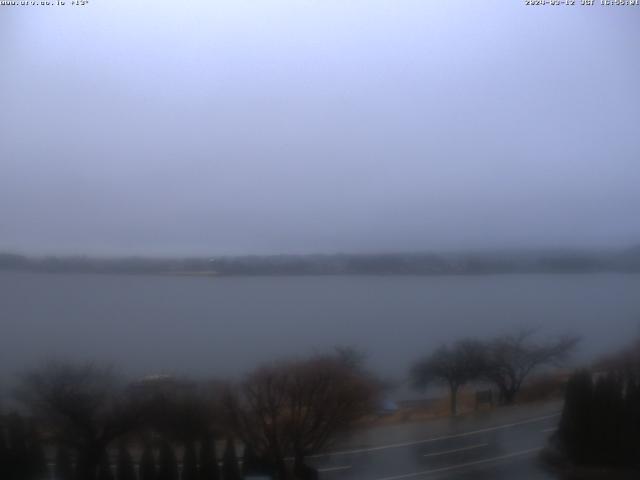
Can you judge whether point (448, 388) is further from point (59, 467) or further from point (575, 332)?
point (59, 467)

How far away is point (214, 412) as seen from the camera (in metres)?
2.07

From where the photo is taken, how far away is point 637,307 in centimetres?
216

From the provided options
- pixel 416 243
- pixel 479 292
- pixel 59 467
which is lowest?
pixel 59 467

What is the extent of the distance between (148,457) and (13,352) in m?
0.49

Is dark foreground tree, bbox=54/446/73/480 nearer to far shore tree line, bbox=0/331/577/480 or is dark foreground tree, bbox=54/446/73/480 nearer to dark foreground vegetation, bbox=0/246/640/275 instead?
far shore tree line, bbox=0/331/577/480

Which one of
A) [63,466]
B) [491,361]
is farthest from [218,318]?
[491,361]

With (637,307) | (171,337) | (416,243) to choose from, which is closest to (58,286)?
(171,337)

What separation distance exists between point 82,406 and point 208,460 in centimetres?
40

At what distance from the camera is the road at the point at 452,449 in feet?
6.98

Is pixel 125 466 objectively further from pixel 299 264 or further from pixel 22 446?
pixel 299 264

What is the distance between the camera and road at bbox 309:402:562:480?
213 centimetres

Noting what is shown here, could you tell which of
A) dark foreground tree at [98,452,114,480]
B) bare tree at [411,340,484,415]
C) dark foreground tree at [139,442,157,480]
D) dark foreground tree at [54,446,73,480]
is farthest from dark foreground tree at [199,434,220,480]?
bare tree at [411,340,484,415]

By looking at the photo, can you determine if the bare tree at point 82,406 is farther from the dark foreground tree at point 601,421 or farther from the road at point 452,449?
the dark foreground tree at point 601,421

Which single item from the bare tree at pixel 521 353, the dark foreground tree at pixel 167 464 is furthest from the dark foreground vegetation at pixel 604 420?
the dark foreground tree at pixel 167 464
